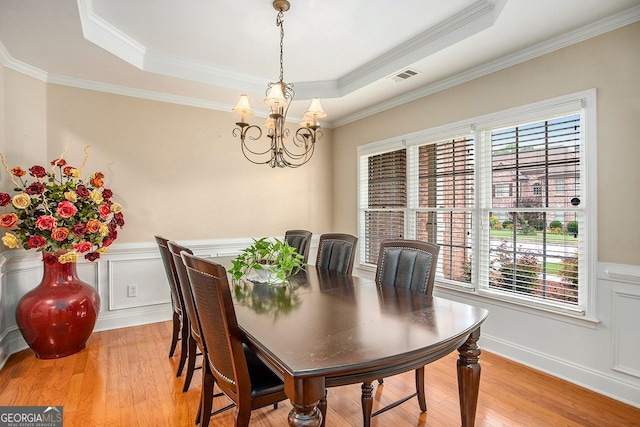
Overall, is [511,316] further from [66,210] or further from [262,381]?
[66,210]

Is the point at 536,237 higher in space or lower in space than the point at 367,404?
higher

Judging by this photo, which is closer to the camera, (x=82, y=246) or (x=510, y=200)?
(x=82, y=246)

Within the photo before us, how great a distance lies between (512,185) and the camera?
281cm

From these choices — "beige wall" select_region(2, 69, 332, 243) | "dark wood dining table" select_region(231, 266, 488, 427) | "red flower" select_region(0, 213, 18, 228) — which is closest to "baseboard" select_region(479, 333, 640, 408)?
"dark wood dining table" select_region(231, 266, 488, 427)

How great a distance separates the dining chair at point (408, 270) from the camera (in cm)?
204

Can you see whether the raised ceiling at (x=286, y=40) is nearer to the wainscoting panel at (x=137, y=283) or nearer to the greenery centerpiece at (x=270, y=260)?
the greenery centerpiece at (x=270, y=260)

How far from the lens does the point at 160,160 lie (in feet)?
12.3

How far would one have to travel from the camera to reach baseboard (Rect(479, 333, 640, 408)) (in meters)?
2.16

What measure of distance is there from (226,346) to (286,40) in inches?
99.8

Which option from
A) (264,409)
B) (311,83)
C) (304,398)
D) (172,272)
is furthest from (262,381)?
(311,83)

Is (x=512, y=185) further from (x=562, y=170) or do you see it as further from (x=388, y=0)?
(x=388, y=0)

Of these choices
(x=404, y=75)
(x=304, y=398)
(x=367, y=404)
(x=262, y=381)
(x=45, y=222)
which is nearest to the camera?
(x=304, y=398)

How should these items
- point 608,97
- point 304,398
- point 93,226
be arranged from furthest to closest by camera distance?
point 93,226 < point 608,97 < point 304,398

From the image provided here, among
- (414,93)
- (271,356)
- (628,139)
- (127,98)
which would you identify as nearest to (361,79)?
(414,93)
